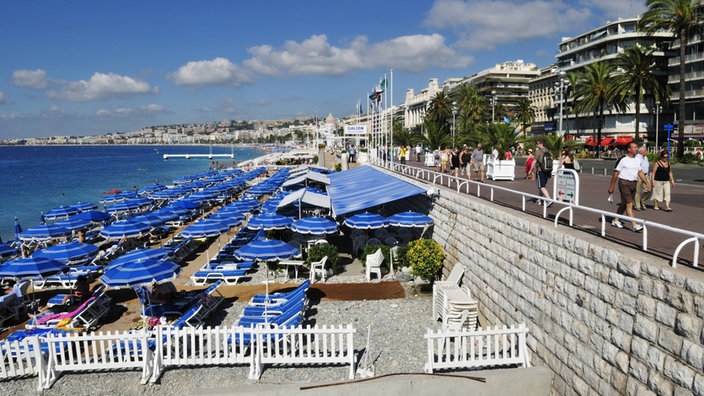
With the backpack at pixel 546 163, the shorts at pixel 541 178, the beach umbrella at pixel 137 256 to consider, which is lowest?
the beach umbrella at pixel 137 256

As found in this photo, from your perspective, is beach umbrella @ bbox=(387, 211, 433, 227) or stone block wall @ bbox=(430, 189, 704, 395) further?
beach umbrella @ bbox=(387, 211, 433, 227)

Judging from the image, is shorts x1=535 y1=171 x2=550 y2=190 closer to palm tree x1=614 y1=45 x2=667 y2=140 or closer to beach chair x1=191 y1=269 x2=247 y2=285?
beach chair x1=191 y1=269 x2=247 y2=285

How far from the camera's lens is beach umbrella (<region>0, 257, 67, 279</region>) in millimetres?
11266

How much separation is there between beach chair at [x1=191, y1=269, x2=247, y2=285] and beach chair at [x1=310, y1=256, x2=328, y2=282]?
226cm

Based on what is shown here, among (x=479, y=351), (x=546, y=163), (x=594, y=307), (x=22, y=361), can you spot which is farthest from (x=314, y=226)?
(x=594, y=307)

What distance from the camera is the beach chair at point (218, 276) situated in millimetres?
14477

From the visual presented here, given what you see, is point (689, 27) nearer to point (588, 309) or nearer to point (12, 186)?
point (588, 309)

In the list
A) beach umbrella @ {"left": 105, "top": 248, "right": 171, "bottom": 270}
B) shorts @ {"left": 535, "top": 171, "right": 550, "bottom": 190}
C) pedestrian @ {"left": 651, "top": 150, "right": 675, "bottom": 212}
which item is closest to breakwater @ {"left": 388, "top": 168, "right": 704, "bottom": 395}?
shorts @ {"left": 535, "top": 171, "right": 550, "bottom": 190}

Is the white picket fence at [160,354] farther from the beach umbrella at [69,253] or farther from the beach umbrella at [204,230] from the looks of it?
the beach umbrella at [204,230]

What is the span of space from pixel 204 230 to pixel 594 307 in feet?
39.8

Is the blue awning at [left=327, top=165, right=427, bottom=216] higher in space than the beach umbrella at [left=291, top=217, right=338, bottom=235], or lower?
higher

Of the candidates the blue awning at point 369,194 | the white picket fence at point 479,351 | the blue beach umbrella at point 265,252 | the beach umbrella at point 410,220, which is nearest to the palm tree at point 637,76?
the blue awning at point 369,194

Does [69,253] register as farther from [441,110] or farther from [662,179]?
[441,110]

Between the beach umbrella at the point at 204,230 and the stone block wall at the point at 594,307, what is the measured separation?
357 inches
